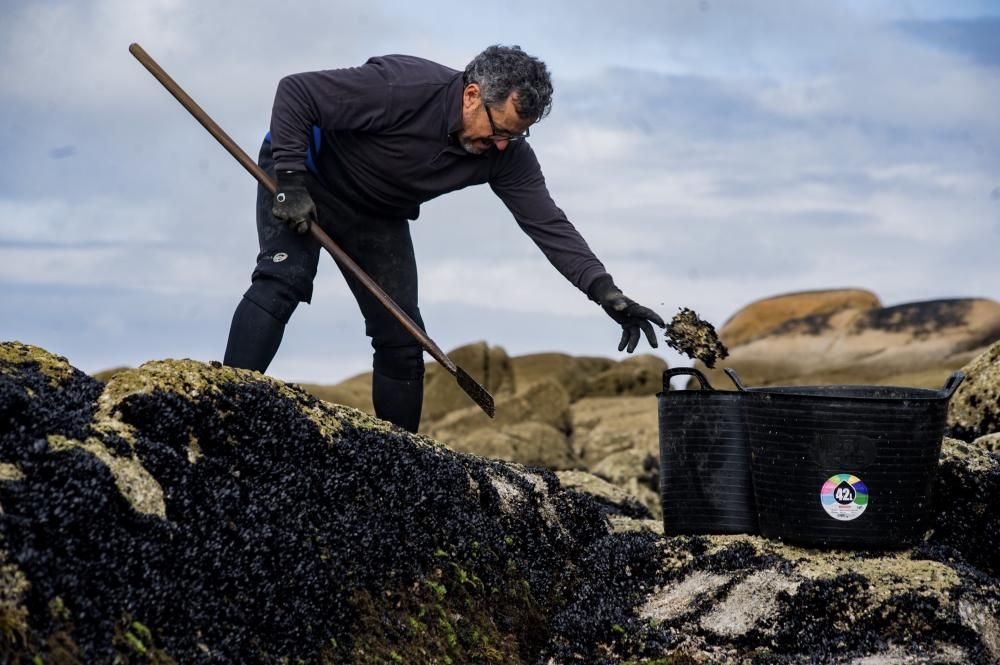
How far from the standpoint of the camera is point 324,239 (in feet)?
18.7

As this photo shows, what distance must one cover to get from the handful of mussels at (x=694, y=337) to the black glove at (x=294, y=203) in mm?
1788

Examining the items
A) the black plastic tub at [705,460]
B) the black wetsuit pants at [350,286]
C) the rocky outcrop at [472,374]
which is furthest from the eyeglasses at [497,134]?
the rocky outcrop at [472,374]

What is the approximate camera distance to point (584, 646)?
488 centimetres

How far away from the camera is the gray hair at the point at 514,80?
5.59m

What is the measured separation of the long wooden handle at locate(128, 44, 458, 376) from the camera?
573 cm

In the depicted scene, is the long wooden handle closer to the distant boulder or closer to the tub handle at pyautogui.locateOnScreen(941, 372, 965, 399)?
the tub handle at pyautogui.locateOnScreen(941, 372, 965, 399)

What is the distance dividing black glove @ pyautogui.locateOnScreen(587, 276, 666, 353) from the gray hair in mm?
948

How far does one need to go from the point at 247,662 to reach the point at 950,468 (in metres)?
3.60

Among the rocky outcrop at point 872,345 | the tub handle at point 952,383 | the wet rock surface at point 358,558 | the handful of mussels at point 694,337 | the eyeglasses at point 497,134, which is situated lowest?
the wet rock surface at point 358,558

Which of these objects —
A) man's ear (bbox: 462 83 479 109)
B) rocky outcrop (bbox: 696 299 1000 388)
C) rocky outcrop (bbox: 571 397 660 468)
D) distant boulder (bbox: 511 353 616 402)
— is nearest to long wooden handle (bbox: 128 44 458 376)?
man's ear (bbox: 462 83 479 109)

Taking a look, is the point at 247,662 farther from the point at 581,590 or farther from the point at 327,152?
the point at 327,152

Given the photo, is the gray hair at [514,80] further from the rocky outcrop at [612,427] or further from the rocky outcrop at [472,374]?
the rocky outcrop at [472,374]

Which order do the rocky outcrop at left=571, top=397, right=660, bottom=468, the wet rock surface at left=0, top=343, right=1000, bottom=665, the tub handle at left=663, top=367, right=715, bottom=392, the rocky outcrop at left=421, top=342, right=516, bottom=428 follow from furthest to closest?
the rocky outcrop at left=421, top=342, right=516, bottom=428 → the rocky outcrop at left=571, top=397, right=660, bottom=468 → the tub handle at left=663, top=367, right=715, bottom=392 → the wet rock surface at left=0, top=343, right=1000, bottom=665

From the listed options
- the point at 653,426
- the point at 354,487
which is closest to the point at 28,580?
the point at 354,487
